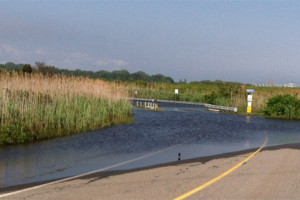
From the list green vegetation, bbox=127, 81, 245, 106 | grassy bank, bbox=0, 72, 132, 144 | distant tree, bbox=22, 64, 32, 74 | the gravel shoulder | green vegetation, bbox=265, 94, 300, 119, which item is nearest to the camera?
the gravel shoulder

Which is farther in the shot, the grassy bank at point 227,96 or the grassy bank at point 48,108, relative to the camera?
the grassy bank at point 227,96

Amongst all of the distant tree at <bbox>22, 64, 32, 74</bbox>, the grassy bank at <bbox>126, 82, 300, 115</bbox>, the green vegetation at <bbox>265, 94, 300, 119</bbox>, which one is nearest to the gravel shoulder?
the green vegetation at <bbox>265, 94, 300, 119</bbox>

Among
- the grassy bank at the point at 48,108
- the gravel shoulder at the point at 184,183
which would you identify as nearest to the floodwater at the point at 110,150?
the grassy bank at the point at 48,108

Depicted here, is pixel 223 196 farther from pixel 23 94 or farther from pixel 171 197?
pixel 23 94

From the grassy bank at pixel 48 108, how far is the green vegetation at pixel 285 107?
19594 mm

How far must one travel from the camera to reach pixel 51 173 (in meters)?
11.7

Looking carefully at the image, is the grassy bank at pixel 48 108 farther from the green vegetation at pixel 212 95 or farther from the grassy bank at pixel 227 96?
the green vegetation at pixel 212 95

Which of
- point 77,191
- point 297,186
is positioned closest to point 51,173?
point 77,191

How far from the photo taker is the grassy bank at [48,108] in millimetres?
17406

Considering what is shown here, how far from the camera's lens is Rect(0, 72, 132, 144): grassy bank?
17406 mm

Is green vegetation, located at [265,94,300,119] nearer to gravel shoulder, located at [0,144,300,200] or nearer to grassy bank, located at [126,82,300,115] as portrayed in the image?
grassy bank, located at [126,82,300,115]

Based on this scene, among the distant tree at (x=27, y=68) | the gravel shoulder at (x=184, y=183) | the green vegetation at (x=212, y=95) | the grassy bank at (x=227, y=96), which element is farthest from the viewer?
the green vegetation at (x=212, y=95)

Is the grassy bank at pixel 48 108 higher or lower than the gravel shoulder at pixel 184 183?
higher

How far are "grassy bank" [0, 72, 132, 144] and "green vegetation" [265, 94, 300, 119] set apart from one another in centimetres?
1959
